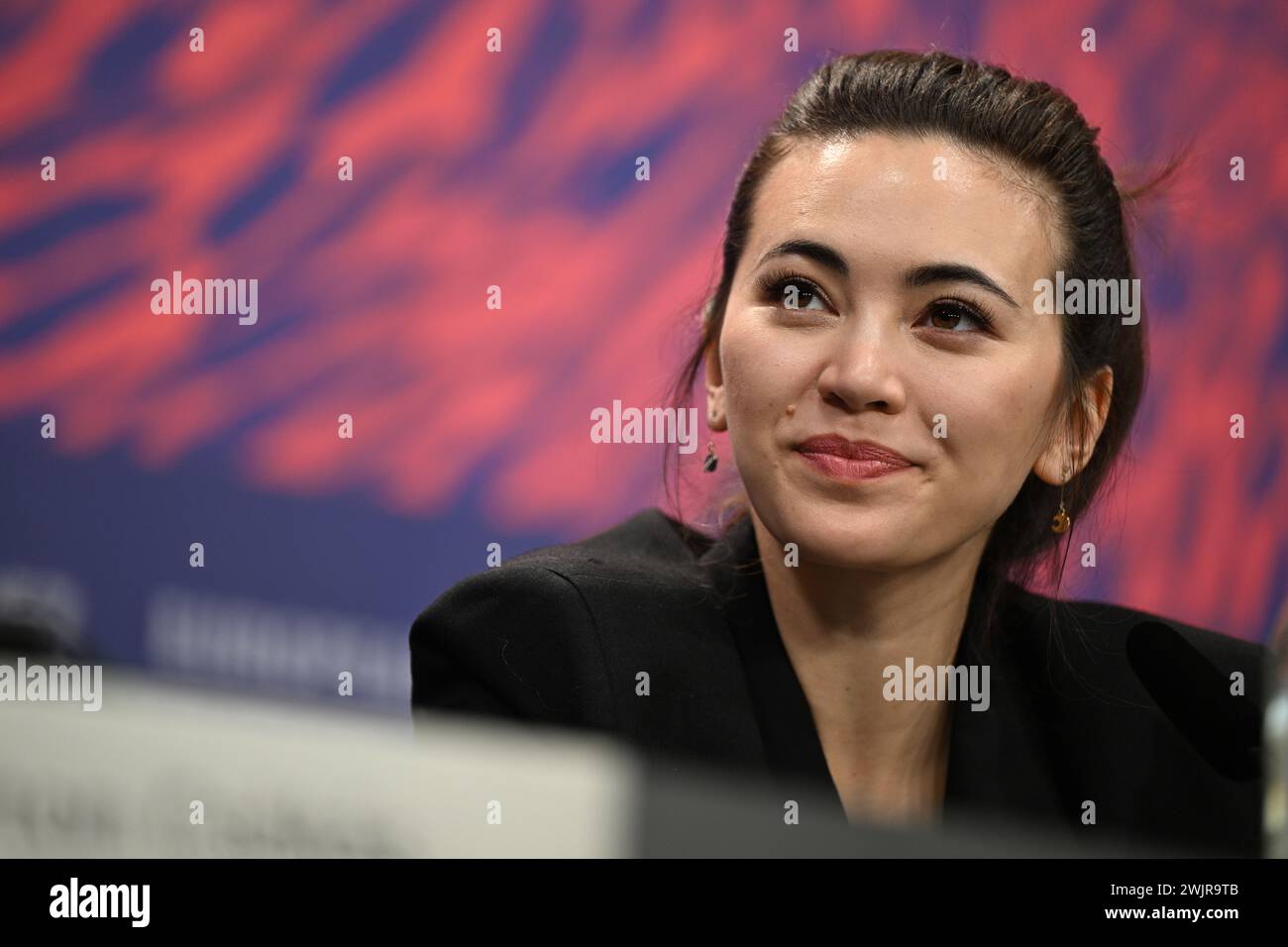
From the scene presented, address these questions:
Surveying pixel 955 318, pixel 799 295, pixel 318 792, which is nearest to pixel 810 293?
pixel 799 295

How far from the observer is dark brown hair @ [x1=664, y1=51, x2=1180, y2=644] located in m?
1.16

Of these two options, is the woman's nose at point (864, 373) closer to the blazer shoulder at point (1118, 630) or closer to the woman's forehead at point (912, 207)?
the woman's forehead at point (912, 207)

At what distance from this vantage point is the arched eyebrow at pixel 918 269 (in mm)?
1086

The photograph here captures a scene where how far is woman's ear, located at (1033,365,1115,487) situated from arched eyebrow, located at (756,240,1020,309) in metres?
0.17

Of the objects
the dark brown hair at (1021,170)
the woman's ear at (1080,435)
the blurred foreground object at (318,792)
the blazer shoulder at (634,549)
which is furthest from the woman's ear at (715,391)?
the blurred foreground object at (318,792)

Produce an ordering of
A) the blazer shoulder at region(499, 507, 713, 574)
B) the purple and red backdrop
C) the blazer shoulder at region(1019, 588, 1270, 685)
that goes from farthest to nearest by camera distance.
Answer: the purple and red backdrop → the blazer shoulder at region(1019, 588, 1270, 685) → the blazer shoulder at region(499, 507, 713, 574)

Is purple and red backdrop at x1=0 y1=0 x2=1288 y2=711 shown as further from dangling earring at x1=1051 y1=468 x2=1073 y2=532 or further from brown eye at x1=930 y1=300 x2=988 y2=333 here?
brown eye at x1=930 y1=300 x2=988 y2=333

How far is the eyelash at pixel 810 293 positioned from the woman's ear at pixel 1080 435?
0.18 meters

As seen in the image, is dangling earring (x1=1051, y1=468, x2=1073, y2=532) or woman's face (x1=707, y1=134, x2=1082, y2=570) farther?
dangling earring (x1=1051, y1=468, x2=1073, y2=532)

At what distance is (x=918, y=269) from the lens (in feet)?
3.56

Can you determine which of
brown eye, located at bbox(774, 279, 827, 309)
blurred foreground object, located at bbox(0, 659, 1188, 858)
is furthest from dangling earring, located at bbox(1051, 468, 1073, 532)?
blurred foreground object, located at bbox(0, 659, 1188, 858)

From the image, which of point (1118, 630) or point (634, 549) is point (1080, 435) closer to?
point (1118, 630)

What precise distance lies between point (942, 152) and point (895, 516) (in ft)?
0.96
